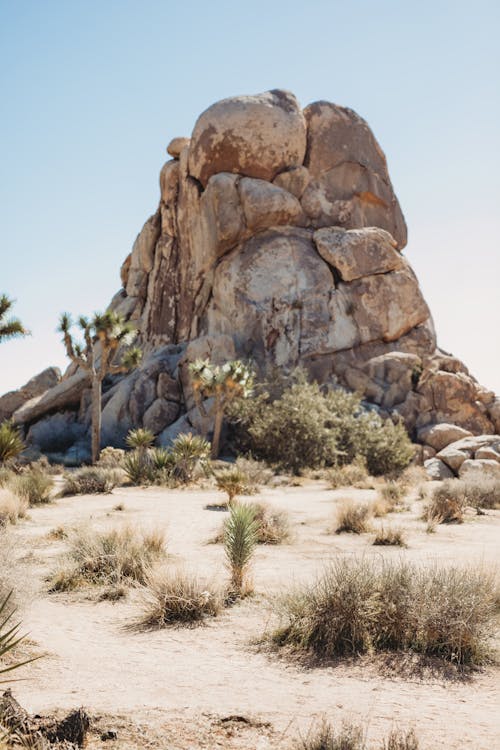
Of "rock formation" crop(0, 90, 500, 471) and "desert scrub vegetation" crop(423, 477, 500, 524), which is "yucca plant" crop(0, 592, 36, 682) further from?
"rock formation" crop(0, 90, 500, 471)

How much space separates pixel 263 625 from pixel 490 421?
32840 mm

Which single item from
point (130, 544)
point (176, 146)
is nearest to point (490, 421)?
point (176, 146)

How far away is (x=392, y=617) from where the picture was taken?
237 inches

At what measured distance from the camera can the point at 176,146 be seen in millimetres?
45688

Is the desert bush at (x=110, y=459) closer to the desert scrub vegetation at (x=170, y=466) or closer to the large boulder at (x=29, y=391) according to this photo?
the desert scrub vegetation at (x=170, y=466)

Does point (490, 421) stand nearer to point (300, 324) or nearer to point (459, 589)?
point (300, 324)

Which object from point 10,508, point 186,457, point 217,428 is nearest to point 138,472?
point 186,457

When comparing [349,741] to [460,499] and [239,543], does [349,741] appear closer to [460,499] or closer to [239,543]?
[239,543]

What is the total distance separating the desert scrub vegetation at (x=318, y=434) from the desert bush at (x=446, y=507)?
1213 centimetres

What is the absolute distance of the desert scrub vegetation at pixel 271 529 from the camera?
38.3 ft

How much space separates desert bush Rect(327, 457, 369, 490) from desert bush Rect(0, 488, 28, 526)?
12.2 meters

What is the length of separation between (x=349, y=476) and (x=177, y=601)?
18.5m

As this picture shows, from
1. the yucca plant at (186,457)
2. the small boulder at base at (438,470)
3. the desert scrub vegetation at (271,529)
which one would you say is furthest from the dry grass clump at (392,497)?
the small boulder at base at (438,470)

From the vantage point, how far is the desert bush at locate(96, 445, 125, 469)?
2658 centimetres
